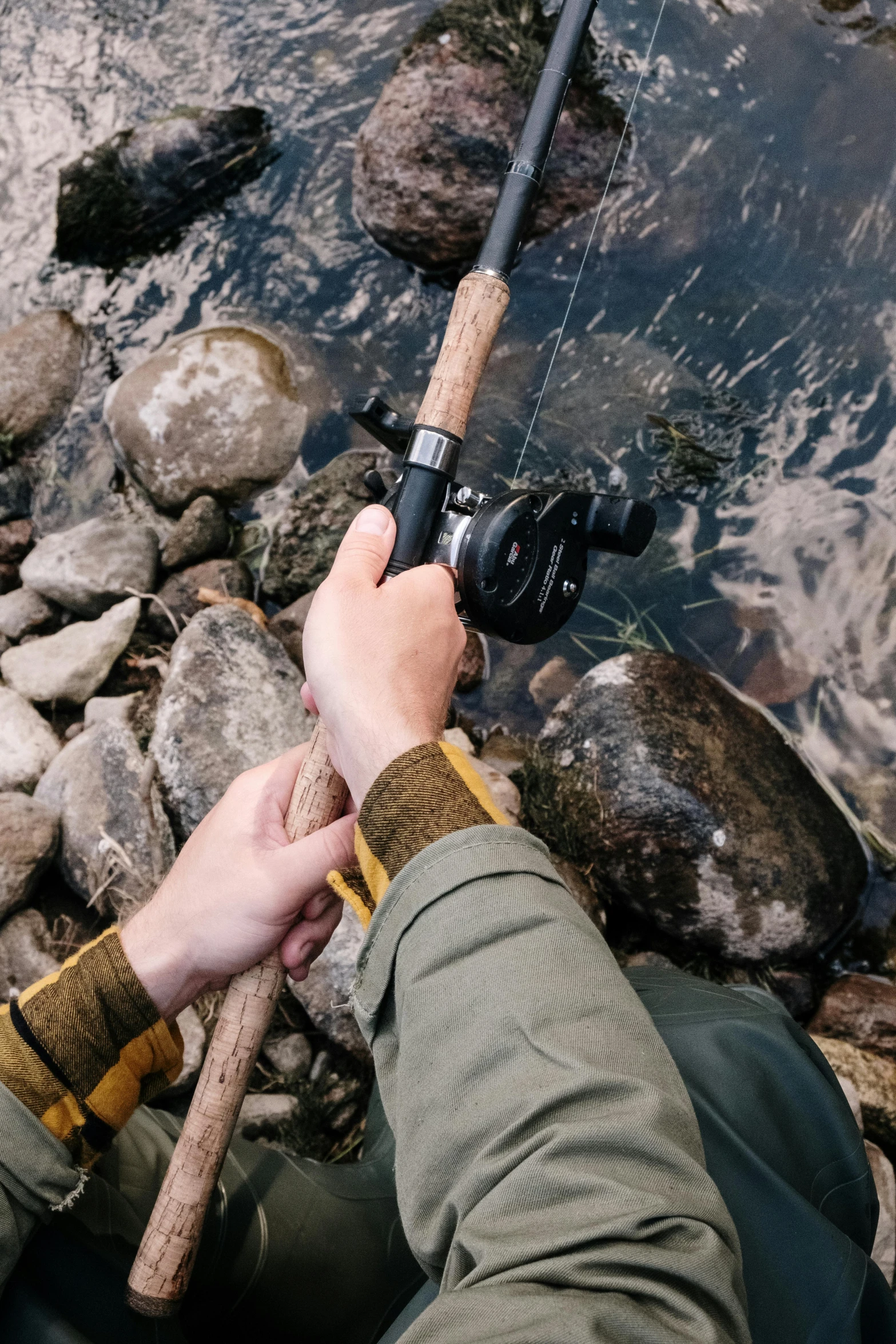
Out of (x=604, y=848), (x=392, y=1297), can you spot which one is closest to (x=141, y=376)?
(x=604, y=848)

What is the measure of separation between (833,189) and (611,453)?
61.8 inches

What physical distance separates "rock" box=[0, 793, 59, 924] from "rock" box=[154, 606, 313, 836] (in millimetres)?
490

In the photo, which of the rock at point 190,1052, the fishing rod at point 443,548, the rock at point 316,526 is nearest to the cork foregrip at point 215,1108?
the fishing rod at point 443,548

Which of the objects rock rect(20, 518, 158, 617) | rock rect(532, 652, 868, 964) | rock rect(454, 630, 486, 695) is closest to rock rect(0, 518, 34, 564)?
rock rect(20, 518, 158, 617)

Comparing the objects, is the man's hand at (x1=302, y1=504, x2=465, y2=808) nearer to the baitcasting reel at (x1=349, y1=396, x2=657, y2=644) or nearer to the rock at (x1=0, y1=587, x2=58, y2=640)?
the baitcasting reel at (x1=349, y1=396, x2=657, y2=644)

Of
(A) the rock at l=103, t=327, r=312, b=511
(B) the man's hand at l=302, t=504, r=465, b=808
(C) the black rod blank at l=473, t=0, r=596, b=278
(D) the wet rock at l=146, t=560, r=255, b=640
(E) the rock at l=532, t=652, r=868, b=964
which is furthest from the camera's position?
(A) the rock at l=103, t=327, r=312, b=511

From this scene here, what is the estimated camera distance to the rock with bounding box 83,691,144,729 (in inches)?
150

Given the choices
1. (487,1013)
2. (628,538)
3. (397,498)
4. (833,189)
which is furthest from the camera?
(833,189)

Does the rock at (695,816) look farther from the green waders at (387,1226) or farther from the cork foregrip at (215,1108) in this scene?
the cork foregrip at (215,1108)

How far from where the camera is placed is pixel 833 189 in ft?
13.1

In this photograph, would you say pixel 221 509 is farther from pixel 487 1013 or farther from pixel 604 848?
pixel 487 1013

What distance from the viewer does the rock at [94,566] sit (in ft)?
13.5

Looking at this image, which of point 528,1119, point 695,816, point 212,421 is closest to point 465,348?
point 528,1119

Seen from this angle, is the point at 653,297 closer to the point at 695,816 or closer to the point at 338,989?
the point at 695,816
